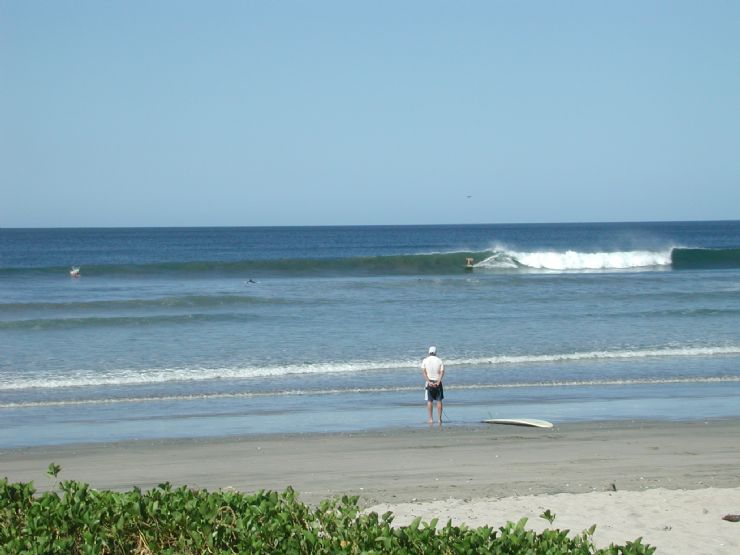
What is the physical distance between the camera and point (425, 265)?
56.9m

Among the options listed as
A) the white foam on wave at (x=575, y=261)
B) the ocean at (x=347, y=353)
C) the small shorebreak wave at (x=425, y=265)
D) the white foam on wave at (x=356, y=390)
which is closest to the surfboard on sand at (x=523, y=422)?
the ocean at (x=347, y=353)

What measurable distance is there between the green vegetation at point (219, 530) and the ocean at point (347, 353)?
25.6 feet

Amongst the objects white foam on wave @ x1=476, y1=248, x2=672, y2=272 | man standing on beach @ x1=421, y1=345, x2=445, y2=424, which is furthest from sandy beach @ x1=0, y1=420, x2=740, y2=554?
white foam on wave @ x1=476, y1=248, x2=672, y2=272

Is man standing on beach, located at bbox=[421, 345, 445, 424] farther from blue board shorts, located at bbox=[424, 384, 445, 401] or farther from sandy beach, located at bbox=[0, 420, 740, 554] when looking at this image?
sandy beach, located at bbox=[0, 420, 740, 554]

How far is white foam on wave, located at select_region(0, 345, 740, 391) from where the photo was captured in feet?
61.8

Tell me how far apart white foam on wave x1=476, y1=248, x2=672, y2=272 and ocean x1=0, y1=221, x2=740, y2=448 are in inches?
523

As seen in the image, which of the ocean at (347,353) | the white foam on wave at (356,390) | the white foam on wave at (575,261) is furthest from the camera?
the white foam on wave at (575,261)

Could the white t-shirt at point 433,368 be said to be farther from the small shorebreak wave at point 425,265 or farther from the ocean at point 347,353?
the small shorebreak wave at point 425,265

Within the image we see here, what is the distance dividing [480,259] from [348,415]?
46926 mm

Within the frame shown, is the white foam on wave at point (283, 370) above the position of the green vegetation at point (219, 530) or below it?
below

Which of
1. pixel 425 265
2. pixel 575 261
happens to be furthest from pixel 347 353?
pixel 575 261

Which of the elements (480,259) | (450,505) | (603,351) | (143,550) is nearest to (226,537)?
(143,550)

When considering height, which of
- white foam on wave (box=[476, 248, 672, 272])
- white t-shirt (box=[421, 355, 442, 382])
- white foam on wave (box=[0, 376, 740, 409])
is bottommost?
white foam on wave (box=[0, 376, 740, 409])

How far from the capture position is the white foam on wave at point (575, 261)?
190 feet
